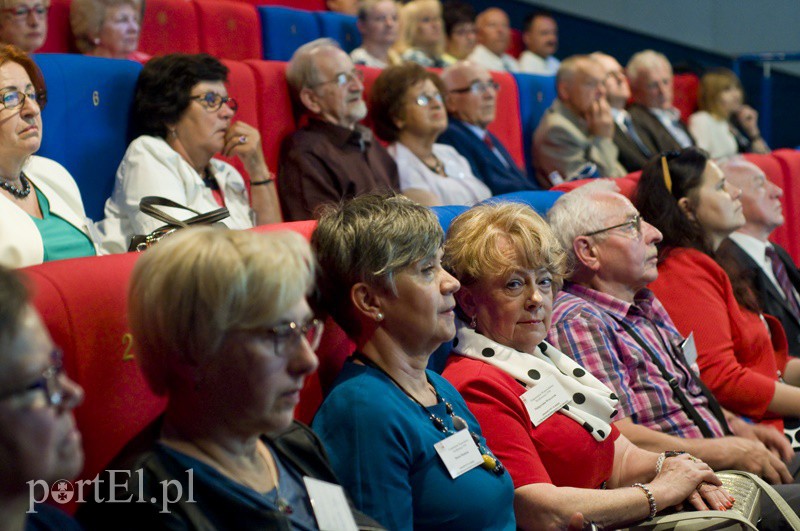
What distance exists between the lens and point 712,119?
5953 millimetres

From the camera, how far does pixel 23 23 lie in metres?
2.86

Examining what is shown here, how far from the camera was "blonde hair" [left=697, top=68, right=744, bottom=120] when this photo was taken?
6.03m

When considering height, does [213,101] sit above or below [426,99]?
above

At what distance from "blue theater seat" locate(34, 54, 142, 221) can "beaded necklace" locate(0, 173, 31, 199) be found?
10.6 inches

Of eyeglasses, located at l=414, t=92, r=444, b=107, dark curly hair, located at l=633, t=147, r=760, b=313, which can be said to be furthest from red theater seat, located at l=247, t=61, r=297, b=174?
dark curly hair, located at l=633, t=147, r=760, b=313

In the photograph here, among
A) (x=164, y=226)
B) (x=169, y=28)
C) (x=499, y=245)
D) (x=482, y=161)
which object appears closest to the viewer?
(x=164, y=226)

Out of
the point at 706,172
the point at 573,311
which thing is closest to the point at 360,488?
the point at 573,311

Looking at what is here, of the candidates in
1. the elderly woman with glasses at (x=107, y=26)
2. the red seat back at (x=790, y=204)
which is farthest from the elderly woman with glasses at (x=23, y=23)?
the red seat back at (x=790, y=204)

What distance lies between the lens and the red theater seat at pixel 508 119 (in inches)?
175

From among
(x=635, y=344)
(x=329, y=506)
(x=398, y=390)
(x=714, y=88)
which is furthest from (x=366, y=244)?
(x=714, y=88)

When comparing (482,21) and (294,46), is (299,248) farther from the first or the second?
(482,21)

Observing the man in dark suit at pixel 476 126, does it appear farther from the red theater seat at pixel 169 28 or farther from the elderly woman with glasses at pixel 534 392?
the elderly woman with glasses at pixel 534 392

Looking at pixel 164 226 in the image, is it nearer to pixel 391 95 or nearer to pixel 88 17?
pixel 88 17

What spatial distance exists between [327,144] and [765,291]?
4.85 ft
